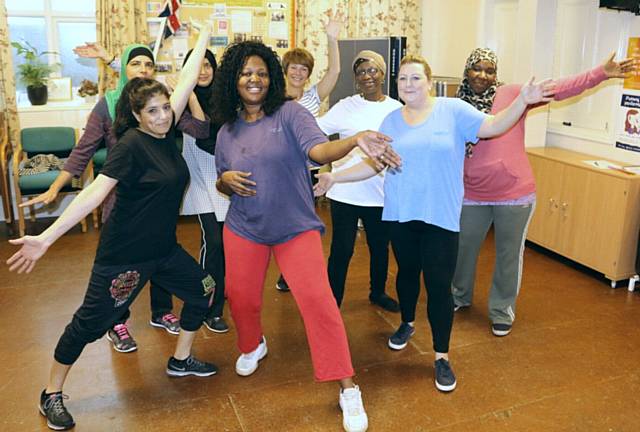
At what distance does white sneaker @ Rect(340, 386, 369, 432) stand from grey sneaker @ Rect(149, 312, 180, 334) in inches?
48.3

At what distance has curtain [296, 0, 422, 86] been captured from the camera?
20.4 feet

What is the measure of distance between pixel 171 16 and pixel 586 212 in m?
4.02

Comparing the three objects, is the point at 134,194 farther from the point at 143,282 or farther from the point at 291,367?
the point at 291,367

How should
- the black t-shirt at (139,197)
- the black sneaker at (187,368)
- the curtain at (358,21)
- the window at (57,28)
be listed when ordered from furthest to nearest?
the curtain at (358,21) < the window at (57,28) < the black sneaker at (187,368) < the black t-shirt at (139,197)

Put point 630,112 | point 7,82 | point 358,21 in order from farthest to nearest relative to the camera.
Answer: point 358,21
point 7,82
point 630,112

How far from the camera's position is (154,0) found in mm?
5641

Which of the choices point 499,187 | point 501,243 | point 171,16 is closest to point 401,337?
point 501,243

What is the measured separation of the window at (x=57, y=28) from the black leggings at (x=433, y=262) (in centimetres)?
447

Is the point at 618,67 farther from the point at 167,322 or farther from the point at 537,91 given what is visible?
the point at 167,322

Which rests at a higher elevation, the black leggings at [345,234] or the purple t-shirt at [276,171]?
the purple t-shirt at [276,171]

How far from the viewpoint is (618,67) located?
250cm

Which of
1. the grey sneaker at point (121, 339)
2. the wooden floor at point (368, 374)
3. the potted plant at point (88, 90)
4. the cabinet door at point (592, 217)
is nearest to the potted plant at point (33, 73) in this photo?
the potted plant at point (88, 90)

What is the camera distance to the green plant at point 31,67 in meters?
5.45

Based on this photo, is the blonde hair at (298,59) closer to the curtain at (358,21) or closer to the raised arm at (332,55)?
the raised arm at (332,55)
